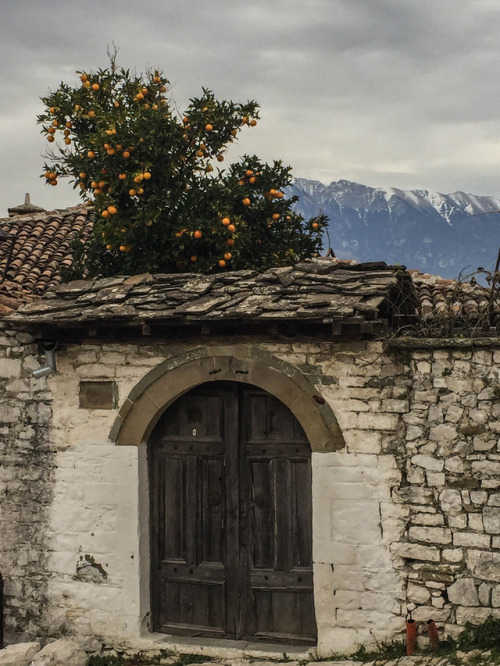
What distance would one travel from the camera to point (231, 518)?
6793mm

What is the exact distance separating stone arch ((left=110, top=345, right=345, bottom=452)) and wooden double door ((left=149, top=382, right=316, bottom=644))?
255 millimetres

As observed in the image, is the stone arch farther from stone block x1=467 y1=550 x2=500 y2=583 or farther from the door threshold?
the door threshold

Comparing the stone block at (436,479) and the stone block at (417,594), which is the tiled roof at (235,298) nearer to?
the stone block at (436,479)

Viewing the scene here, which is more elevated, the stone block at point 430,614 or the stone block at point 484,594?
the stone block at point 484,594

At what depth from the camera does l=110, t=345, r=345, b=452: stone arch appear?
6.34 m

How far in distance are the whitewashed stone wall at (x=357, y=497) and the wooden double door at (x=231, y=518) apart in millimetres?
241

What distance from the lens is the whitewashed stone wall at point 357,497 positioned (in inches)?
236

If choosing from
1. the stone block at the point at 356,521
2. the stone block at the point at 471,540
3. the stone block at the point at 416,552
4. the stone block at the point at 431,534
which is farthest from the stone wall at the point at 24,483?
the stone block at the point at 471,540

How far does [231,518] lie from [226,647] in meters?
1.11

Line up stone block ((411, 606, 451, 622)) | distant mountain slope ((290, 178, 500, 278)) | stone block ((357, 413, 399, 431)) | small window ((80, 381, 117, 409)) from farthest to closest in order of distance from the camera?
distant mountain slope ((290, 178, 500, 278))
small window ((80, 381, 117, 409))
stone block ((357, 413, 399, 431))
stone block ((411, 606, 451, 622))

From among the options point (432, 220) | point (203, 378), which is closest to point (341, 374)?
point (203, 378)

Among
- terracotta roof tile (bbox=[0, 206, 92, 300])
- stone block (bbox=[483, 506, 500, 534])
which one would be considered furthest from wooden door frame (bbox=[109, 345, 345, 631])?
terracotta roof tile (bbox=[0, 206, 92, 300])

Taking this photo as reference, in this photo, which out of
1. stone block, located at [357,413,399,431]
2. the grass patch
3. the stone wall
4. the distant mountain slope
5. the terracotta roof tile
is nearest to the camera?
stone block, located at [357,413,399,431]

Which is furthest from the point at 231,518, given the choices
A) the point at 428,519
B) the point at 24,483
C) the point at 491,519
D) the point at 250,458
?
the point at 491,519
